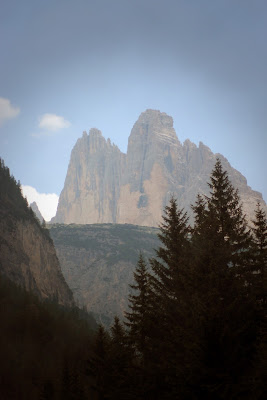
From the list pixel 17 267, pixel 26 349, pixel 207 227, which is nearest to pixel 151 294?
pixel 207 227

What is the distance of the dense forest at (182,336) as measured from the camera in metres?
10.8

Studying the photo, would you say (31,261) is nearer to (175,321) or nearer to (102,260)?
(175,321)

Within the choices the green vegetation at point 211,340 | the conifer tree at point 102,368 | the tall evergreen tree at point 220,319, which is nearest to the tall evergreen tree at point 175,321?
the green vegetation at point 211,340

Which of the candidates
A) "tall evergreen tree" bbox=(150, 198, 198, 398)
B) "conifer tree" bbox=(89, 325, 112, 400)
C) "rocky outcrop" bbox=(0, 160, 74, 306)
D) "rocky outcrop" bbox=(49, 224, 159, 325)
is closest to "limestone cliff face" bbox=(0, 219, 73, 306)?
"rocky outcrop" bbox=(0, 160, 74, 306)

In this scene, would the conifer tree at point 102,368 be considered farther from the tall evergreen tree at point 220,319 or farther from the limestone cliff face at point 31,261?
the limestone cliff face at point 31,261

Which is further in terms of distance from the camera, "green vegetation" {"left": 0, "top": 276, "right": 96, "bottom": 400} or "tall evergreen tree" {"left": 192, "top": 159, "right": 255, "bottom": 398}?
"green vegetation" {"left": 0, "top": 276, "right": 96, "bottom": 400}

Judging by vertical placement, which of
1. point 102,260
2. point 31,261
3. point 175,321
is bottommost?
point 102,260

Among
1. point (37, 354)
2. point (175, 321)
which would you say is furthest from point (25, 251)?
point (175, 321)

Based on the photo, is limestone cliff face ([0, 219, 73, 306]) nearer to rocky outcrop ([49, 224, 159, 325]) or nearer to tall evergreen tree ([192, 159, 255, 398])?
rocky outcrop ([49, 224, 159, 325])

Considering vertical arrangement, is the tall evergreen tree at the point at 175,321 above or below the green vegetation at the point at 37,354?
above

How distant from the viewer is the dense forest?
10.8m

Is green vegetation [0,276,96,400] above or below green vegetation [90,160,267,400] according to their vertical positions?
below

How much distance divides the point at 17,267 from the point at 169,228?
43697 millimetres

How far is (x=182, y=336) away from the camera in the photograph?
12602mm
